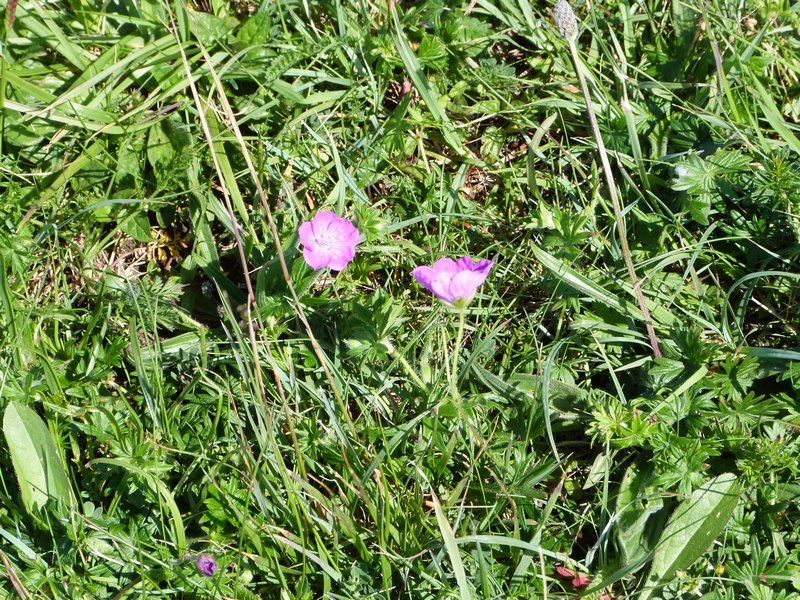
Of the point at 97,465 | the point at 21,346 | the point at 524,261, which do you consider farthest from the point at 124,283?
the point at 524,261

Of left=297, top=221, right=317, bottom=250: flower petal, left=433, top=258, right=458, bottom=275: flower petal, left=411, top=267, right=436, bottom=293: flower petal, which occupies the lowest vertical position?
left=433, top=258, right=458, bottom=275: flower petal

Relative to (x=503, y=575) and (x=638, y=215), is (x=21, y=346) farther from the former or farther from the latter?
(x=638, y=215)

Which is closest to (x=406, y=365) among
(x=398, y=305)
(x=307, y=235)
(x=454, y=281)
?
(x=398, y=305)

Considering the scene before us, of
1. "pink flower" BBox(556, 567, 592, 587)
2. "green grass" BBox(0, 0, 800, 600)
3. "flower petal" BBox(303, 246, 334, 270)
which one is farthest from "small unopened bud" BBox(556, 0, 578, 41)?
"pink flower" BBox(556, 567, 592, 587)

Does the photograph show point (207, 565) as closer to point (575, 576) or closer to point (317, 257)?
point (317, 257)

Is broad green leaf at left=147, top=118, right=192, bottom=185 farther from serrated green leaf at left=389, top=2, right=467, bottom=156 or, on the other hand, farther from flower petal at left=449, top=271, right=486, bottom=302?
flower petal at left=449, top=271, right=486, bottom=302

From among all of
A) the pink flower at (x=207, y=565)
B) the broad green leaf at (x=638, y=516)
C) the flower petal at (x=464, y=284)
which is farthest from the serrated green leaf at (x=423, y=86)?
the pink flower at (x=207, y=565)

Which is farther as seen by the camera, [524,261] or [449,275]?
[524,261]
